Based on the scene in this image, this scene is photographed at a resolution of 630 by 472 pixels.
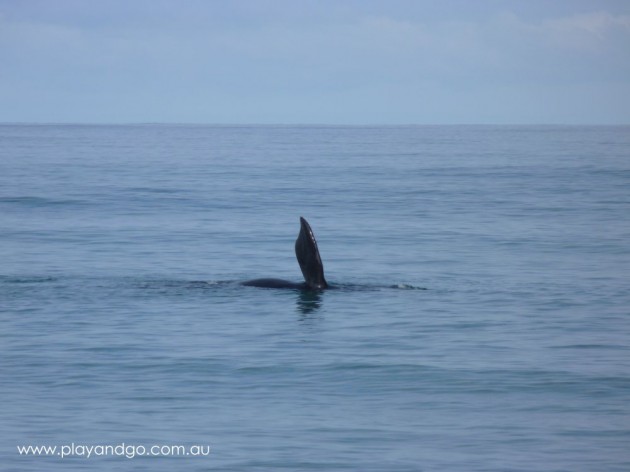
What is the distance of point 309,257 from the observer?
725 inches

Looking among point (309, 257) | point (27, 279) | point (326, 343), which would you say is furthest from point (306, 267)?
point (27, 279)

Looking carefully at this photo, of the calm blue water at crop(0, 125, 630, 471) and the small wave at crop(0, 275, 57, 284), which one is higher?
the calm blue water at crop(0, 125, 630, 471)

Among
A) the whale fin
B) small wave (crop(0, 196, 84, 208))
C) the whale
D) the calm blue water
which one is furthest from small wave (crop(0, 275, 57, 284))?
small wave (crop(0, 196, 84, 208))

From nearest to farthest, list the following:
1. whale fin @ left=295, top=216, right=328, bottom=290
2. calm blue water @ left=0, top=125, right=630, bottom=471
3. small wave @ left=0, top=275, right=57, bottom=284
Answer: calm blue water @ left=0, top=125, right=630, bottom=471 → whale fin @ left=295, top=216, right=328, bottom=290 → small wave @ left=0, top=275, right=57, bottom=284

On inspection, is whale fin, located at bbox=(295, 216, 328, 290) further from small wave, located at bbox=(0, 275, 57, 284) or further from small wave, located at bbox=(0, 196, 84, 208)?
small wave, located at bbox=(0, 196, 84, 208)

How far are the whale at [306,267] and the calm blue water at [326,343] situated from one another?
12.7 inches

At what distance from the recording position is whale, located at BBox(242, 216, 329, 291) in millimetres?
18078

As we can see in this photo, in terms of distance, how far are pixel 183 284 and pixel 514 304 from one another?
5578 millimetres

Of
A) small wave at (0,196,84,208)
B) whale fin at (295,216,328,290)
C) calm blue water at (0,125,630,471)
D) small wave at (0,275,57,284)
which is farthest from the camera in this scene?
small wave at (0,196,84,208)

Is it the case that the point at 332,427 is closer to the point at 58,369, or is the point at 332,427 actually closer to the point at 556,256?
the point at 58,369

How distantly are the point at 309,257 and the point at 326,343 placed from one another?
299 cm

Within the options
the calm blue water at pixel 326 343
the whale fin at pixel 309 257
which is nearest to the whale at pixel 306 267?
the whale fin at pixel 309 257

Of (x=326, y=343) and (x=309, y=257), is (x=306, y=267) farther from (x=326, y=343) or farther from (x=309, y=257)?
Answer: (x=326, y=343)

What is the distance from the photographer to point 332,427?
11.7 m
